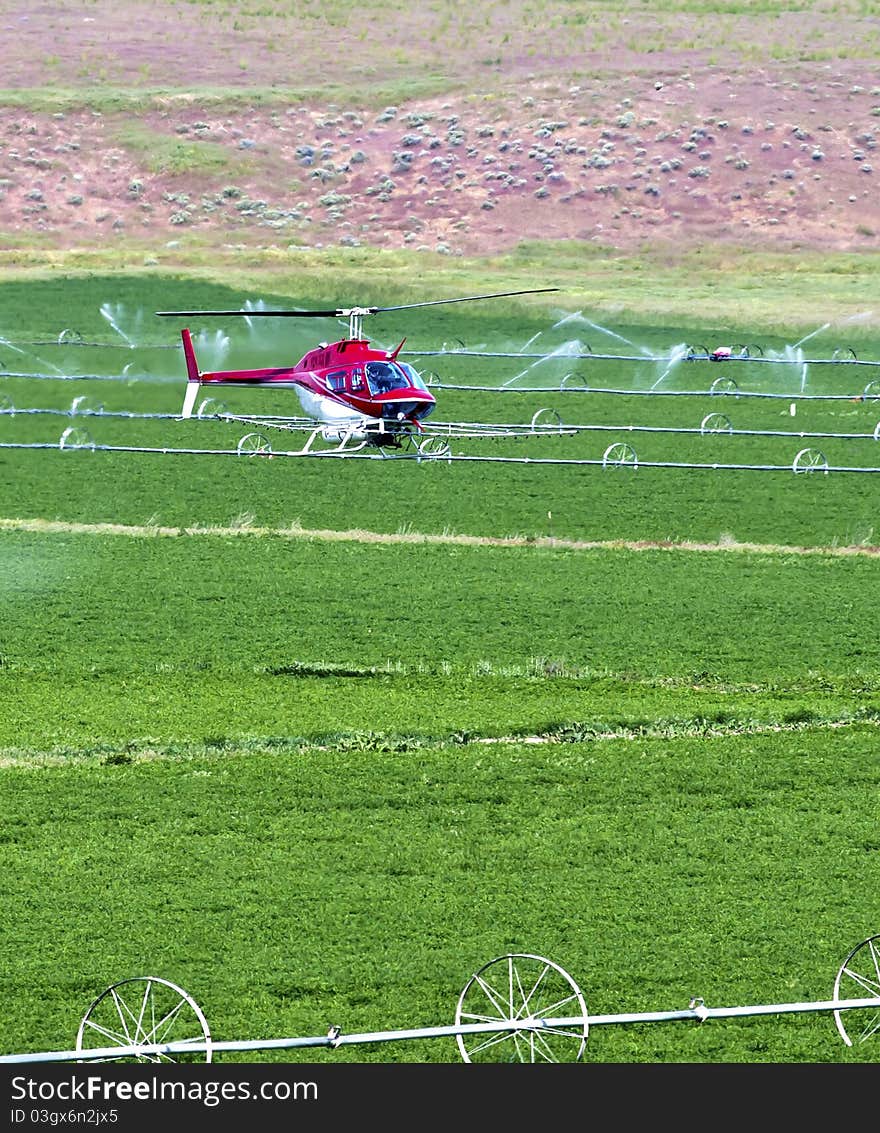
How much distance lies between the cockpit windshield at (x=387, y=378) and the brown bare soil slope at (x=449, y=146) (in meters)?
63.8

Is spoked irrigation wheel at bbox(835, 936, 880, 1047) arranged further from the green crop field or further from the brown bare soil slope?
the brown bare soil slope

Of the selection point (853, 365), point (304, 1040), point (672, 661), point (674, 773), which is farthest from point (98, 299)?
point (304, 1040)

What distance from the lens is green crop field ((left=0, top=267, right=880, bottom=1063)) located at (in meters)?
24.4

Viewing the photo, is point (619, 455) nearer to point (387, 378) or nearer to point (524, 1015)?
point (387, 378)

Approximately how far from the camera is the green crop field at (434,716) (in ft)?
79.9

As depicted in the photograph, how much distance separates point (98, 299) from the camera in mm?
89062

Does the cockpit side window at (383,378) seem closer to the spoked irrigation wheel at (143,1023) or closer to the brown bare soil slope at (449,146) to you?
the spoked irrigation wheel at (143,1023)

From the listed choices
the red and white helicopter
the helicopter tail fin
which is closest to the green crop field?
the helicopter tail fin

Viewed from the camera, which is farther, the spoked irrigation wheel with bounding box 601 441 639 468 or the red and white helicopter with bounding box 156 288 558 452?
the spoked irrigation wheel with bounding box 601 441 639 468

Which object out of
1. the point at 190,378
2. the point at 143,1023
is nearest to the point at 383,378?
the point at 190,378

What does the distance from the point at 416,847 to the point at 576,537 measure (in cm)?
2557

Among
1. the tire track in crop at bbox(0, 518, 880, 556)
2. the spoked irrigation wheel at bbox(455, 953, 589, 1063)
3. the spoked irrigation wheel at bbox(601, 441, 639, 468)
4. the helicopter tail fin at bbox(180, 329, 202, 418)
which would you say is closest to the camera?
the spoked irrigation wheel at bbox(455, 953, 589, 1063)

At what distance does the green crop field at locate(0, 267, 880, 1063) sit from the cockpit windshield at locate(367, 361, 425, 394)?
5.33m
